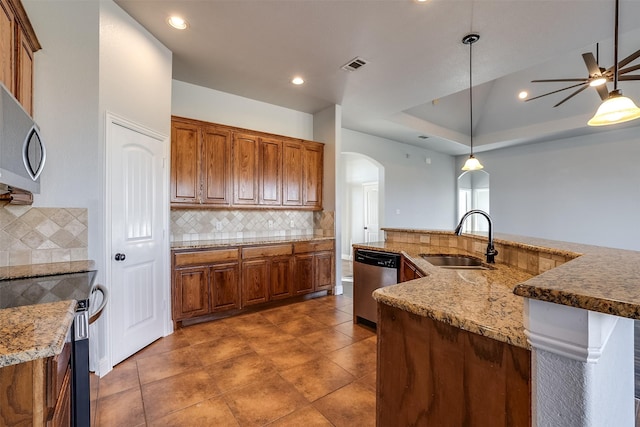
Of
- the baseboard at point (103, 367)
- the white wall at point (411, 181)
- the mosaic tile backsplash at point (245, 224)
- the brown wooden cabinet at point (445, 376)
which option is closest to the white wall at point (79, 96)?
the baseboard at point (103, 367)

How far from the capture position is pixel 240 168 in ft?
12.4

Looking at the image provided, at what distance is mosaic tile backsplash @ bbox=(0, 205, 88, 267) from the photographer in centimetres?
189

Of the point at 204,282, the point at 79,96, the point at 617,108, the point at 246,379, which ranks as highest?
the point at 79,96

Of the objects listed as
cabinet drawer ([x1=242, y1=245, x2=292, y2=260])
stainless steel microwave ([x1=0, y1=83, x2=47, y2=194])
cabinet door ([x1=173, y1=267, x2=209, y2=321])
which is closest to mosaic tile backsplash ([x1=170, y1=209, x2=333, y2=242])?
cabinet drawer ([x1=242, y1=245, x2=292, y2=260])

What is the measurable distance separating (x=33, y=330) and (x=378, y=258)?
103 inches

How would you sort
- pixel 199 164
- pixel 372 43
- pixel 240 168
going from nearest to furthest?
pixel 372 43
pixel 199 164
pixel 240 168

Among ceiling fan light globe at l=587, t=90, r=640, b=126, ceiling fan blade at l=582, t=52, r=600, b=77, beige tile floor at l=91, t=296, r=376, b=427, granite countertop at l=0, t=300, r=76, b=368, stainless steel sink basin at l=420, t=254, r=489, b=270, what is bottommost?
beige tile floor at l=91, t=296, r=376, b=427

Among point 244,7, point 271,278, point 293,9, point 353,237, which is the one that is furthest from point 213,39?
point 353,237

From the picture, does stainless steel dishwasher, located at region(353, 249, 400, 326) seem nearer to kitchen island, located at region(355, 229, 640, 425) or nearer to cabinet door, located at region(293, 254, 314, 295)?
cabinet door, located at region(293, 254, 314, 295)

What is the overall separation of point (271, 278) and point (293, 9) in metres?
2.95

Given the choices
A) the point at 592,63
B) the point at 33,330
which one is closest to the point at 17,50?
the point at 33,330

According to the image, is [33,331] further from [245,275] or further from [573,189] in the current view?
[573,189]

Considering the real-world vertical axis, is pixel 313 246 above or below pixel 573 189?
below

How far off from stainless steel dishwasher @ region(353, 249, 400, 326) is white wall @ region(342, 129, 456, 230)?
121 inches
